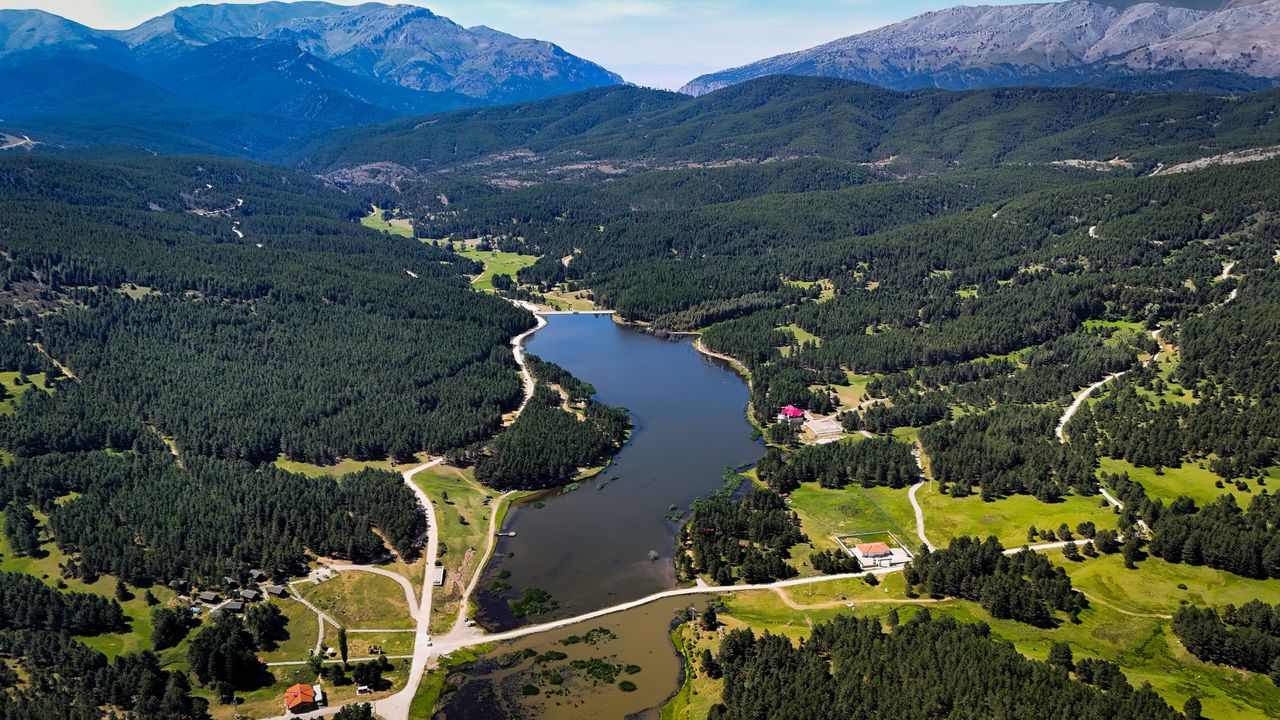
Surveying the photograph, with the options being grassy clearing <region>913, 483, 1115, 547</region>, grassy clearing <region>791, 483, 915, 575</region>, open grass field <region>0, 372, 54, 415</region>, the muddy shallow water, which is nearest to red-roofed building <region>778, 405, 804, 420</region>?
grassy clearing <region>791, 483, 915, 575</region>

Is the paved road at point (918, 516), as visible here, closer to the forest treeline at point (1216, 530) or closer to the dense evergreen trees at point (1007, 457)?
the dense evergreen trees at point (1007, 457)

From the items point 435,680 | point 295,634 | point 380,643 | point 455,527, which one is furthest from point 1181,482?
point 295,634

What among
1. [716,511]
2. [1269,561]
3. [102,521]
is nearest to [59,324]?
[102,521]

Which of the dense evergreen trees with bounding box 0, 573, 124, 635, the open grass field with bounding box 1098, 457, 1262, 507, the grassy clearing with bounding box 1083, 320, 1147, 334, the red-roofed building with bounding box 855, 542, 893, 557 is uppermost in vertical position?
the grassy clearing with bounding box 1083, 320, 1147, 334

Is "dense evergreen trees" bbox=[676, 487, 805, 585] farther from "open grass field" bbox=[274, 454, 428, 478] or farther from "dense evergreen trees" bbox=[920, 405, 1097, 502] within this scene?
"open grass field" bbox=[274, 454, 428, 478]

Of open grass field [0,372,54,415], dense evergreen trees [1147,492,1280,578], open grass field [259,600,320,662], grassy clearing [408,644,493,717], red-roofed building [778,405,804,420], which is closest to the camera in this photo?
A: grassy clearing [408,644,493,717]

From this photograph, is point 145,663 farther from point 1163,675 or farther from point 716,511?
point 1163,675

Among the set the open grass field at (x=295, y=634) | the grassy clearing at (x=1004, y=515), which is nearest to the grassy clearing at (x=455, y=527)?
the open grass field at (x=295, y=634)
